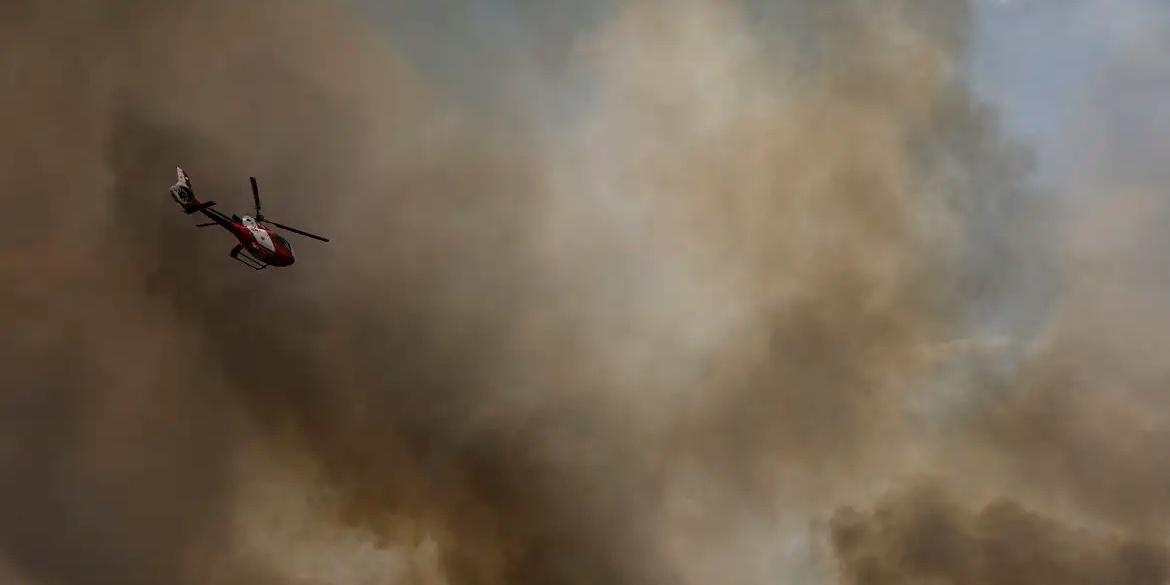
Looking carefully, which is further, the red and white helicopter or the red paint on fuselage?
the red paint on fuselage

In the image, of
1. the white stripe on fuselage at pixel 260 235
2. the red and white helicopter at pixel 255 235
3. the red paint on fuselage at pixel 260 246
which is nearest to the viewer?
the red and white helicopter at pixel 255 235

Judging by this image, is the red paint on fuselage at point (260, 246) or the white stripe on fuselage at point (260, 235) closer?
the red paint on fuselage at point (260, 246)

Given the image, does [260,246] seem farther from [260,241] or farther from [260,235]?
[260,235]

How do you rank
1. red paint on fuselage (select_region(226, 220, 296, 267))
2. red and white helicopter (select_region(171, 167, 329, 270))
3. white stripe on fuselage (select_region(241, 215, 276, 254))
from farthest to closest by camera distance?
white stripe on fuselage (select_region(241, 215, 276, 254)) → red paint on fuselage (select_region(226, 220, 296, 267)) → red and white helicopter (select_region(171, 167, 329, 270))

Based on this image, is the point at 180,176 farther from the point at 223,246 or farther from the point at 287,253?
the point at 223,246

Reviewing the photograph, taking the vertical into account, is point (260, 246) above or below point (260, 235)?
below

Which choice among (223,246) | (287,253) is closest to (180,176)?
(287,253)

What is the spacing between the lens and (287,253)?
48312mm

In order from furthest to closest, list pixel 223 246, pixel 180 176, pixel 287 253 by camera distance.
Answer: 1. pixel 223 246
2. pixel 287 253
3. pixel 180 176

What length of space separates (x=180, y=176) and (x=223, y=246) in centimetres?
3044

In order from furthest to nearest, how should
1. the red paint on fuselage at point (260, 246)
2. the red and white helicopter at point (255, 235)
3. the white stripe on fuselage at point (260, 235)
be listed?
the white stripe on fuselage at point (260, 235) < the red paint on fuselage at point (260, 246) < the red and white helicopter at point (255, 235)

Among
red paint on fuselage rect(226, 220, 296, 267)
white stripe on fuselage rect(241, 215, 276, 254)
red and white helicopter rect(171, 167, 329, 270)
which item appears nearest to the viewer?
red and white helicopter rect(171, 167, 329, 270)

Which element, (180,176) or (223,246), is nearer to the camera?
(180,176)

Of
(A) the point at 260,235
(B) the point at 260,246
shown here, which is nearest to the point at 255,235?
(A) the point at 260,235
